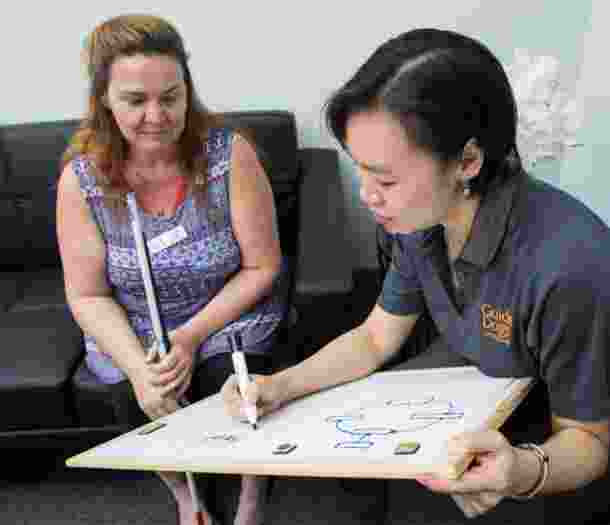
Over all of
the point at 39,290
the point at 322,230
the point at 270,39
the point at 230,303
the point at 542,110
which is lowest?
the point at 39,290

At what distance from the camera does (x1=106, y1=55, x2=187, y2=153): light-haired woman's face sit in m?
1.55

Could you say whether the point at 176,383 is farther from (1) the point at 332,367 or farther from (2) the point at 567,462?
(2) the point at 567,462

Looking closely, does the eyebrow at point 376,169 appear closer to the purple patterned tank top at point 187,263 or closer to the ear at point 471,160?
the ear at point 471,160

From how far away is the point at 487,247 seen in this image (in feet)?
3.57

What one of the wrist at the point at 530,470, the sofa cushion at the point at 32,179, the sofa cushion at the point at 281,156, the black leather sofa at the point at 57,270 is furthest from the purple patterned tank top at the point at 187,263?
the wrist at the point at 530,470

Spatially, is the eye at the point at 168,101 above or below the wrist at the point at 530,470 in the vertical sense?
above

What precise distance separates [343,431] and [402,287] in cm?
37

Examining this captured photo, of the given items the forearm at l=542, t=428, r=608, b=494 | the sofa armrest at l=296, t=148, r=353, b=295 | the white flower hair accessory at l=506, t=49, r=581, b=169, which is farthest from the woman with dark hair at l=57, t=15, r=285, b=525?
the forearm at l=542, t=428, r=608, b=494

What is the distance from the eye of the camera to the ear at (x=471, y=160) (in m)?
1.01

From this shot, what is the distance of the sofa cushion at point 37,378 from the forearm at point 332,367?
0.78 m

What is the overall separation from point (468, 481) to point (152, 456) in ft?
1.51

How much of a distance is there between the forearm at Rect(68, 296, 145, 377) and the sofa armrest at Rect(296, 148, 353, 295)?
0.40 meters

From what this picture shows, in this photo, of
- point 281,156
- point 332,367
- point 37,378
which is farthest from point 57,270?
point 332,367

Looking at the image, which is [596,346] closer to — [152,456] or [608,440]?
[608,440]
